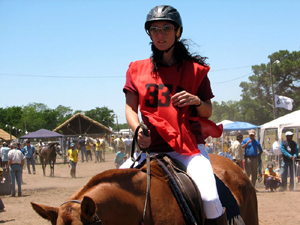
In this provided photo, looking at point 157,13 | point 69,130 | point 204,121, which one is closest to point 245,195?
point 204,121

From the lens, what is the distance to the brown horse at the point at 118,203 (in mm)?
1818

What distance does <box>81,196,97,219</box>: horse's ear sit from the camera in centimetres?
177

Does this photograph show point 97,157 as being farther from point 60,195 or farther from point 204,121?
point 204,121

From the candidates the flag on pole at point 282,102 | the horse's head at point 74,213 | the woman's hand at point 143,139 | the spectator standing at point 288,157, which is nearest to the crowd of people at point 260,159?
the spectator standing at point 288,157

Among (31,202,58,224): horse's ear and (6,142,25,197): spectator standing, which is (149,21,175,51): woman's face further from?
(6,142,25,197): spectator standing

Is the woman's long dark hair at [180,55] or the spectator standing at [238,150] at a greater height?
the woman's long dark hair at [180,55]

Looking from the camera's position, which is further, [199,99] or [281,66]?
[281,66]

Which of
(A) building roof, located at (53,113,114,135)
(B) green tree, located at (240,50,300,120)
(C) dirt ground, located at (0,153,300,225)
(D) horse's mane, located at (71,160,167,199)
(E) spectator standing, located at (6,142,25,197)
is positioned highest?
(B) green tree, located at (240,50,300,120)

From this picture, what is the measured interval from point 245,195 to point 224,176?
340 millimetres

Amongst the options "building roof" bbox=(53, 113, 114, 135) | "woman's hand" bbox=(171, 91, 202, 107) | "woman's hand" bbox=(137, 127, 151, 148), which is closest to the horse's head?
"woman's hand" bbox=(137, 127, 151, 148)

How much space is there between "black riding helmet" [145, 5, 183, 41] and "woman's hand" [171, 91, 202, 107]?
0.63 m

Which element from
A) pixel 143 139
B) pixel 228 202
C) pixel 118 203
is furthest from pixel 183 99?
pixel 228 202

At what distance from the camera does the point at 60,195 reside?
513 inches

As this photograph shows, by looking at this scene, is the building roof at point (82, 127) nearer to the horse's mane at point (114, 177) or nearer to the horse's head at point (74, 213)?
the horse's mane at point (114, 177)
